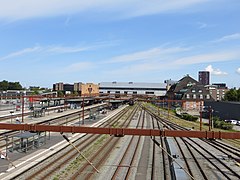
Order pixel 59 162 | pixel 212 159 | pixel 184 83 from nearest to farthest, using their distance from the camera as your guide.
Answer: pixel 59 162 < pixel 212 159 < pixel 184 83

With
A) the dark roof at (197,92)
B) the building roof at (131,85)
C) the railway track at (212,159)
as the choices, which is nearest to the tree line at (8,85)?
the building roof at (131,85)

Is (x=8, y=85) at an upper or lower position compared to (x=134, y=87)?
lower

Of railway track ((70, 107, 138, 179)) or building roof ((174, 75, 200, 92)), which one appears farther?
building roof ((174, 75, 200, 92))

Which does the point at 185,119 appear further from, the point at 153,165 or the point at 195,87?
the point at 153,165

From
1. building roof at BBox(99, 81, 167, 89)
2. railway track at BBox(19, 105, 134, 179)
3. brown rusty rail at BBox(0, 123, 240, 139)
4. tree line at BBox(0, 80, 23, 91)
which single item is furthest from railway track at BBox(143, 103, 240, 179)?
building roof at BBox(99, 81, 167, 89)

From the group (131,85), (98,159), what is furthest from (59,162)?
(131,85)

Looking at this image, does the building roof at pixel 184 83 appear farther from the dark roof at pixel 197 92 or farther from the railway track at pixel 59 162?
the railway track at pixel 59 162

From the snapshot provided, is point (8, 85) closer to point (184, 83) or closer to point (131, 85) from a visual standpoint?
point (131, 85)

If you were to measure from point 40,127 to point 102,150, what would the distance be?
10209 mm

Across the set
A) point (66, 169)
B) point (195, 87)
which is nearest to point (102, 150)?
point (66, 169)

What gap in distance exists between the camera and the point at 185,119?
212 feet

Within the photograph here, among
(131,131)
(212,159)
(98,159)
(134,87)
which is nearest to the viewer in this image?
(131,131)

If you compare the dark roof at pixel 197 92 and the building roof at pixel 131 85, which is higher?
the building roof at pixel 131 85

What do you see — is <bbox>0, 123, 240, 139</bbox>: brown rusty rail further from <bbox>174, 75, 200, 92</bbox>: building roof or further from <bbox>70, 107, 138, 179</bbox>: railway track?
<bbox>174, 75, 200, 92</bbox>: building roof
